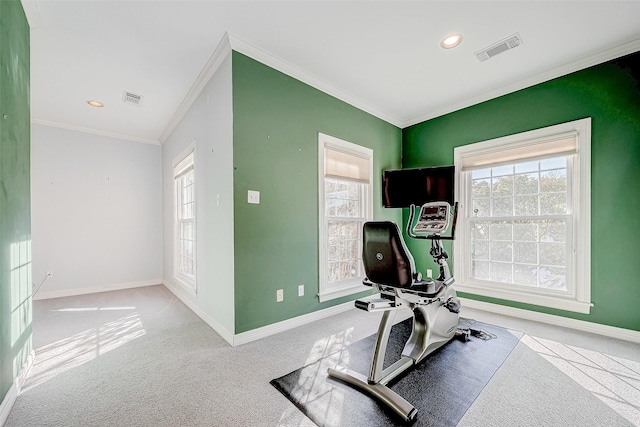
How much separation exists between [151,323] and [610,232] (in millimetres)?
4740

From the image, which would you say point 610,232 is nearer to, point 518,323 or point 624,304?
point 624,304

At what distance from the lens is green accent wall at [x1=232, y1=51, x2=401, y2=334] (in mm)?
2377

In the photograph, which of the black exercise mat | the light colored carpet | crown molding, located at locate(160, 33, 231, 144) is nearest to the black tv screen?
the light colored carpet

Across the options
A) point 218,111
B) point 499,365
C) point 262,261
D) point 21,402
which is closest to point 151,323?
point 21,402

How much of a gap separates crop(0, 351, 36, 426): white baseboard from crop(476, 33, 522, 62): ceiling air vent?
4.29 m

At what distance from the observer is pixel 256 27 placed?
7.16 feet

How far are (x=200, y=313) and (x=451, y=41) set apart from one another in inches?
149

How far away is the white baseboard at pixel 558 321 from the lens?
2.41 m

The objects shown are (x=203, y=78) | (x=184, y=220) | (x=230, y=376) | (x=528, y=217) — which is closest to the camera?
(x=230, y=376)

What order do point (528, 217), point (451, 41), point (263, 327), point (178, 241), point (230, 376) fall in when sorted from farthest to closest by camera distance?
point (178, 241) → point (528, 217) → point (263, 327) → point (451, 41) → point (230, 376)

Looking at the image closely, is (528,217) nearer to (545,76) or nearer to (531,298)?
(531,298)

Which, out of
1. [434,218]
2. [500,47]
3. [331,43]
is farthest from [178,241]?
[500,47]

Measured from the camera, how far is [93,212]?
14.1 ft

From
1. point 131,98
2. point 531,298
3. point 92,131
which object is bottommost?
point 531,298
